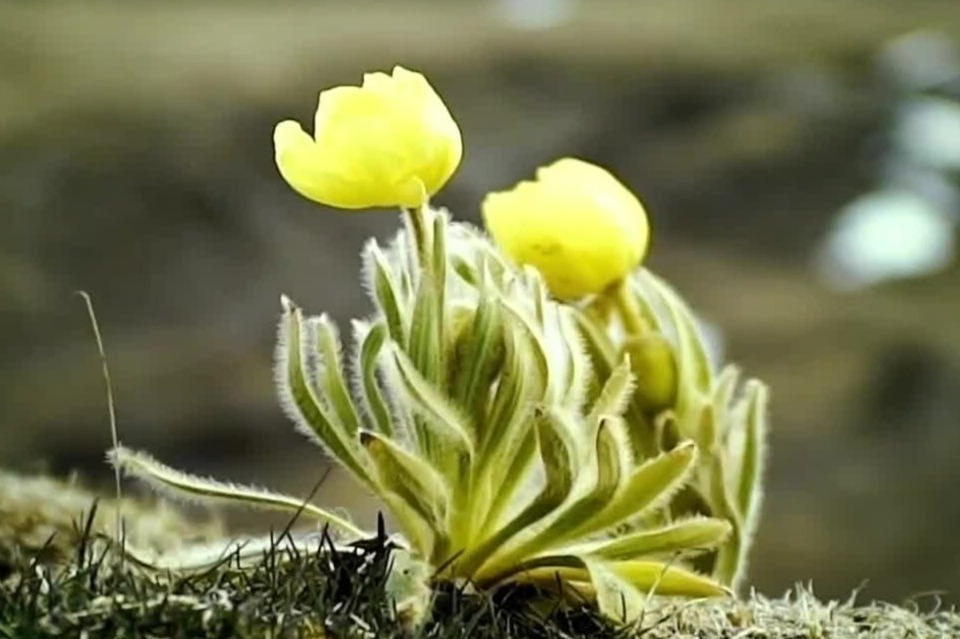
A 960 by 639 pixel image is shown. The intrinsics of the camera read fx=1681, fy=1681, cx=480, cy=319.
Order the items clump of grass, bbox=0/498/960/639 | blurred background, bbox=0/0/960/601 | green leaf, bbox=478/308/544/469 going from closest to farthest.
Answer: clump of grass, bbox=0/498/960/639 → green leaf, bbox=478/308/544/469 → blurred background, bbox=0/0/960/601

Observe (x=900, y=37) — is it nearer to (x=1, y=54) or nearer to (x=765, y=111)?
(x=765, y=111)

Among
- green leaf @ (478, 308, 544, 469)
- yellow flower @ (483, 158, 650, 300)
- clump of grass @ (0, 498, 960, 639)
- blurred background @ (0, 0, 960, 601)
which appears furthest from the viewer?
blurred background @ (0, 0, 960, 601)

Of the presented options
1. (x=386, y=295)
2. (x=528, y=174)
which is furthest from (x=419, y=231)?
(x=528, y=174)

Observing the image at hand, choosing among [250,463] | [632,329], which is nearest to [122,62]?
[250,463]

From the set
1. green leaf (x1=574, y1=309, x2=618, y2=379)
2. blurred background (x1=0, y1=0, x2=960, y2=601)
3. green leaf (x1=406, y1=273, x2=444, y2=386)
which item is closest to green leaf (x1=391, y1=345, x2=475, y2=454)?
green leaf (x1=406, y1=273, x2=444, y2=386)

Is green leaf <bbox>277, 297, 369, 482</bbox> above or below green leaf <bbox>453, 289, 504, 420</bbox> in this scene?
below

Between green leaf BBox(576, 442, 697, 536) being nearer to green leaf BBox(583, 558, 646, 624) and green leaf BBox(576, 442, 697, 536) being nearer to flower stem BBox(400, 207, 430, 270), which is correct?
green leaf BBox(583, 558, 646, 624)

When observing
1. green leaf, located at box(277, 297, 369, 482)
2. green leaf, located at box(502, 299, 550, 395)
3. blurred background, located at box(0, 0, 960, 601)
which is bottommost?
green leaf, located at box(277, 297, 369, 482)
